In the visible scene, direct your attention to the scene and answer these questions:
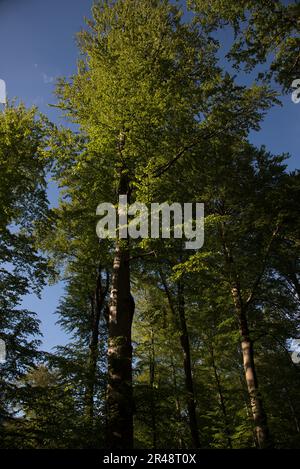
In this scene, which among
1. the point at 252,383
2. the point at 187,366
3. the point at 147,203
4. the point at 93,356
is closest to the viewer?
the point at 147,203

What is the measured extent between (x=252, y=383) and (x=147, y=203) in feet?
23.0

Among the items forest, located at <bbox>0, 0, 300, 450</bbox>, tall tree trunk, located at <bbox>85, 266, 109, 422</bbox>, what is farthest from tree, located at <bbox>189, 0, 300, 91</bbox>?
tall tree trunk, located at <bbox>85, 266, 109, 422</bbox>

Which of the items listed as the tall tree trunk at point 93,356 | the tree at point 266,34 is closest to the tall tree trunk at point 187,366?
the tall tree trunk at point 93,356

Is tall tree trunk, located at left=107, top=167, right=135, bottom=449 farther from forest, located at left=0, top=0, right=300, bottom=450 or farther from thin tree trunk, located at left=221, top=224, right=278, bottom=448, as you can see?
thin tree trunk, located at left=221, top=224, right=278, bottom=448

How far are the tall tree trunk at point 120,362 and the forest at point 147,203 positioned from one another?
34 millimetres

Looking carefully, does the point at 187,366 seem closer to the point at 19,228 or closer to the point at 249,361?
the point at 249,361

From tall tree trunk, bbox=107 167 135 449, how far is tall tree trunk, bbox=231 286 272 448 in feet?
13.6

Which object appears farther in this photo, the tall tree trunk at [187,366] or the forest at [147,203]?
the tall tree trunk at [187,366]

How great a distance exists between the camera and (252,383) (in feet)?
35.0

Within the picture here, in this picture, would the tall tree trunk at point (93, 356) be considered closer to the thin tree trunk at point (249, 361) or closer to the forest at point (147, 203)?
the forest at point (147, 203)

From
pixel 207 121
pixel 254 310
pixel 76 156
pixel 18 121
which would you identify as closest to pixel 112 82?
pixel 76 156

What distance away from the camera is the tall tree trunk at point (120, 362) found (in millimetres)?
7309

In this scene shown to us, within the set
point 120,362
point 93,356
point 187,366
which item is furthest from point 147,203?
point 187,366
